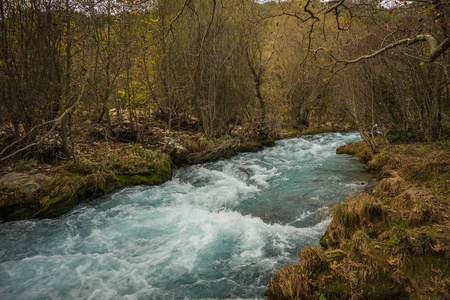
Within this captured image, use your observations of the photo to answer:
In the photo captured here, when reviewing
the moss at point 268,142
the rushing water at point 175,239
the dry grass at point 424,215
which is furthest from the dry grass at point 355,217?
the moss at point 268,142

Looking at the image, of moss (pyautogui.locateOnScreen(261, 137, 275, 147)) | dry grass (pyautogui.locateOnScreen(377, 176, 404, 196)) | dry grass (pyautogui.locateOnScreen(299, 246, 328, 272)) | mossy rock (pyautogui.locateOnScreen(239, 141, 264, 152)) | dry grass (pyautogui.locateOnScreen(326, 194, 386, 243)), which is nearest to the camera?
dry grass (pyautogui.locateOnScreen(299, 246, 328, 272))

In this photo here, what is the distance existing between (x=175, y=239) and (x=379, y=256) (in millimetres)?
4236

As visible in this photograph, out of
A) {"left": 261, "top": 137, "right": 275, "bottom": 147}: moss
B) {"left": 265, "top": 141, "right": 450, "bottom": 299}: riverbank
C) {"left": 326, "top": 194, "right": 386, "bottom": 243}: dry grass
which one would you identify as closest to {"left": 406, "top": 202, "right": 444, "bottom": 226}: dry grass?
{"left": 265, "top": 141, "right": 450, "bottom": 299}: riverbank

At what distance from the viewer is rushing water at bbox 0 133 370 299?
4.55 meters

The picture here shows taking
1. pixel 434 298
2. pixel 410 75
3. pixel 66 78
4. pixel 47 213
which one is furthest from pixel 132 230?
pixel 410 75

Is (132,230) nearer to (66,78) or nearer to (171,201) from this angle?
(171,201)

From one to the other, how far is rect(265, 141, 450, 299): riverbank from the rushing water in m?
0.81

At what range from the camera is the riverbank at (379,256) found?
3.44m

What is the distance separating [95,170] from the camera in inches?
341

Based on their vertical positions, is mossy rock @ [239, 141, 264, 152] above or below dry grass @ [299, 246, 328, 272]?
below

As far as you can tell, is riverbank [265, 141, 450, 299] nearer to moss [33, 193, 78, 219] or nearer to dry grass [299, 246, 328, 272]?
dry grass [299, 246, 328, 272]

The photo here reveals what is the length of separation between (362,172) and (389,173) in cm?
145

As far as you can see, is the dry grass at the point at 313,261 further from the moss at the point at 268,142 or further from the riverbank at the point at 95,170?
the moss at the point at 268,142

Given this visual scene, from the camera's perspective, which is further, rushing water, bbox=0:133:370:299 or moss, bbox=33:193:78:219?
moss, bbox=33:193:78:219
